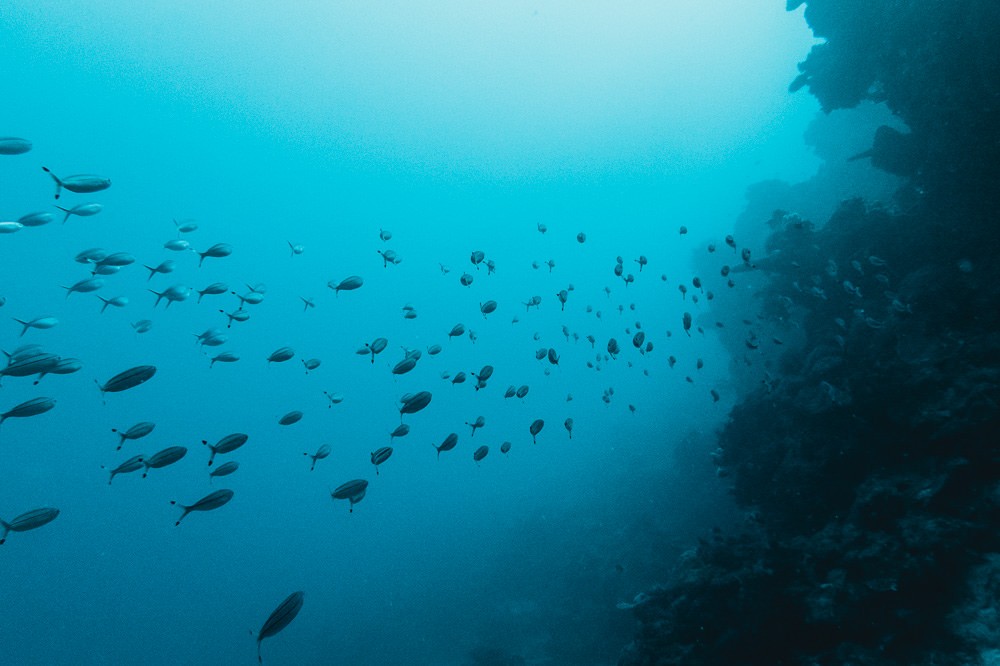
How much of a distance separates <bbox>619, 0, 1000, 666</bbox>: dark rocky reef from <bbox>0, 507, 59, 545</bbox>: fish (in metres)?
9.71

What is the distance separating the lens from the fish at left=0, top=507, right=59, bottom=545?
6.06 metres

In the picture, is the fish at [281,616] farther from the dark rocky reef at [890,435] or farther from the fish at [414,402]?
the dark rocky reef at [890,435]

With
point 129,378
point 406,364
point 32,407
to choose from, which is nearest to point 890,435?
point 406,364

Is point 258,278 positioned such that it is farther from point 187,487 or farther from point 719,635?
point 719,635

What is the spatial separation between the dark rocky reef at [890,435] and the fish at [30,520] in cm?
971

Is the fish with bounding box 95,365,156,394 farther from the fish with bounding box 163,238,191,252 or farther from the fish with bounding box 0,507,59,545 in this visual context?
the fish with bounding box 163,238,191,252

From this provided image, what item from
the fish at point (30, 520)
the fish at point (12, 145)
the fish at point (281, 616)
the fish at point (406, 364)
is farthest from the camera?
the fish at point (406, 364)

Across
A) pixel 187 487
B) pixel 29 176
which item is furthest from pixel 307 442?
pixel 29 176

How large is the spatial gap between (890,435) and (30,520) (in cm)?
1414

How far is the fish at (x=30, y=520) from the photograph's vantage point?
6.06 metres

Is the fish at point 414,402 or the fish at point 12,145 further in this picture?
the fish at point 414,402

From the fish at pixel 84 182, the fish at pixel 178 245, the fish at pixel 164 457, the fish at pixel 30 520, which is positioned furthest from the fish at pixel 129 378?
the fish at pixel 178 245

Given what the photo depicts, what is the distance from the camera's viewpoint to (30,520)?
250 inches

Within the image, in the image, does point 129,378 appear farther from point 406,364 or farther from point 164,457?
point 406,364
